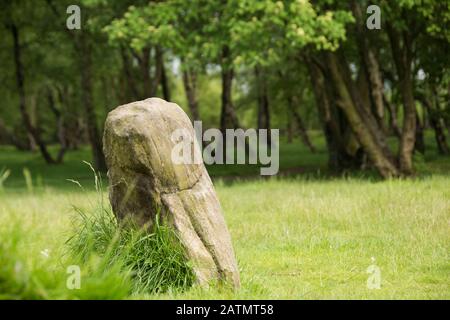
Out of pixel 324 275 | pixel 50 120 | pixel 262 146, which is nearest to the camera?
pixel 324 275

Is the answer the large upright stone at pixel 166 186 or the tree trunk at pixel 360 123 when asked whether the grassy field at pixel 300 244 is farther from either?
the tree trunk at pixel 360 123

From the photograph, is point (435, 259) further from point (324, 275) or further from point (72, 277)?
point (72, 277)

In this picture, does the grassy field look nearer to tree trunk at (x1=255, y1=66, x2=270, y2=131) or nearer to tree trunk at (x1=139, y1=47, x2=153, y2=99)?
tree trunk at (x1=139, y1=47, x2=153, y2=99)

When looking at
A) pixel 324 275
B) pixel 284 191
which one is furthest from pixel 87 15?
pixel 324 275

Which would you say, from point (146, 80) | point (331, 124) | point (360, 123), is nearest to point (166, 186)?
point (360, 123)

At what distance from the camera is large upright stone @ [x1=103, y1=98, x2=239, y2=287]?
761cm

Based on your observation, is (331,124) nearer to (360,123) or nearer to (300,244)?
(360,123)

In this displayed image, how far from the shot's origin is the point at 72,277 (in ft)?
20.6

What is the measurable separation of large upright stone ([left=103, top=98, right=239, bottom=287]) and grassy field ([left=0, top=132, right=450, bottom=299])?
0.36m

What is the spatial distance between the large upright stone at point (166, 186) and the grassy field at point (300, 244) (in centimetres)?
36

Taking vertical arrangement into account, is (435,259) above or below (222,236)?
below

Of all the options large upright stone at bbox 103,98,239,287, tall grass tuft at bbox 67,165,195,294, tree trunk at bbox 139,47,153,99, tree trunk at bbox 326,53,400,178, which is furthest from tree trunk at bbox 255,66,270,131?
tall grass tuft at bbox 67,165,195,294
